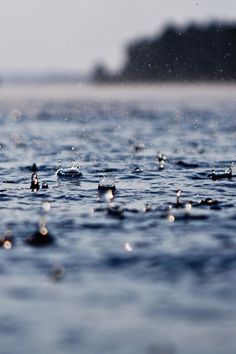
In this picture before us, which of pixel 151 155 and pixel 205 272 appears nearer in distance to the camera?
pixel 205 272

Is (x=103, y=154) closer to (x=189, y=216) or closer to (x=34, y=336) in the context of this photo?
(x=189, y=216)

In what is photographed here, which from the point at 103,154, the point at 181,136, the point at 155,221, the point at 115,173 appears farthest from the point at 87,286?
the point at 181,136

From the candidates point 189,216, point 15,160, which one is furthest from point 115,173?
point 189,216

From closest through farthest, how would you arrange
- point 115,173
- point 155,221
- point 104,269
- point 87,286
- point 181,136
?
1. point 87,286
2. point 104,269
3. point 155,221
4. point 115,173
5. point 181,136

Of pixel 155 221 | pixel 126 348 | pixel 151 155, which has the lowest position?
pixel 126 348

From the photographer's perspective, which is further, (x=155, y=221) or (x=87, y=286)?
(x=155, y=221)

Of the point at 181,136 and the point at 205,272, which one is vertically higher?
the point at 181,136

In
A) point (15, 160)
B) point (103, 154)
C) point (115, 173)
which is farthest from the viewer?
Answer: point (103, 154)

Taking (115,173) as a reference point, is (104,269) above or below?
below

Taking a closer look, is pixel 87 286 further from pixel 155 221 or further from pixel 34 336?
pixel 155 221
